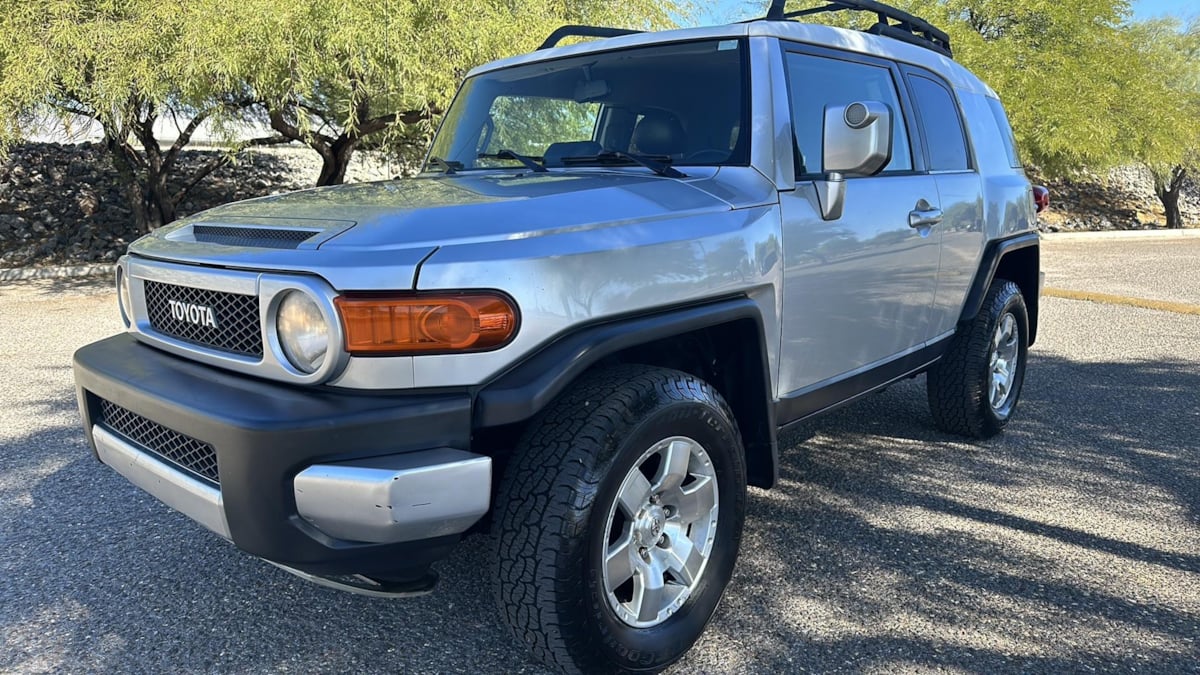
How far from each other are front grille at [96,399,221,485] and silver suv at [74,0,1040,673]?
0.4 inches

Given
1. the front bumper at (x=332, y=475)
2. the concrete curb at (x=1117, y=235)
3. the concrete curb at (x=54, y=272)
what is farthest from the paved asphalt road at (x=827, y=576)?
the concrete curb at (x=1117, y=235)

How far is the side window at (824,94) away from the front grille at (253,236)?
171 cm

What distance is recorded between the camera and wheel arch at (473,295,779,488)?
2.08 metres

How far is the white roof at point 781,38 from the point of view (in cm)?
311

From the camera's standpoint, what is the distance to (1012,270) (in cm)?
498

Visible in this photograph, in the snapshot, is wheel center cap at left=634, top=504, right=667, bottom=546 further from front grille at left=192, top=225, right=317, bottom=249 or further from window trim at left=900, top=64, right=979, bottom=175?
window trim at left=900, top=64, right=979, bottom=175

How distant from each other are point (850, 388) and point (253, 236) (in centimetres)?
227

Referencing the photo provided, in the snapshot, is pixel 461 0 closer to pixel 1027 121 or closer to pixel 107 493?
pixel 107 493

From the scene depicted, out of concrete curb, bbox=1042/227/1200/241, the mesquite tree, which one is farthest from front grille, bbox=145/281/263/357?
concrete curb, bbox=1042/227/1200/241

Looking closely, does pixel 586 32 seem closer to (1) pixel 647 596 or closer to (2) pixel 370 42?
(1) pixel 647 596

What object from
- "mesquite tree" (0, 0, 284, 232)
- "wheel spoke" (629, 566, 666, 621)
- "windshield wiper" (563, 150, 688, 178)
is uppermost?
"mesquite tree" (0, 0, 284, 232)

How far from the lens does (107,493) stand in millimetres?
3859

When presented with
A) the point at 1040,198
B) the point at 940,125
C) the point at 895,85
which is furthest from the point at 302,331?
the point at 1040,198

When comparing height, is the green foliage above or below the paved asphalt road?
above
